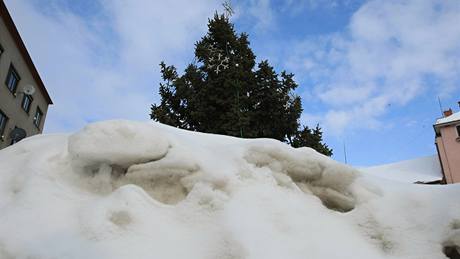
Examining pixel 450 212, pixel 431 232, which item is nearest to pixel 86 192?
pixel 431 232

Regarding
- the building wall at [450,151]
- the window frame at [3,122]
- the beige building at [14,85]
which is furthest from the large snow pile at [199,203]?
the building wall at [450,151]

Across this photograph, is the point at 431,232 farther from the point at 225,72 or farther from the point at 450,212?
the point at 225,72

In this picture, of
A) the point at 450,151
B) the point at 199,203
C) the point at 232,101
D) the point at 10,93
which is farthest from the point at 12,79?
the point at 450,151

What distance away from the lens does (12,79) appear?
18.0 metres

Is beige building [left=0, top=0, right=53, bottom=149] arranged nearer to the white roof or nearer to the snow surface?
the snow surface

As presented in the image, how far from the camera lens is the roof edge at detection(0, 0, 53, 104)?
15.9m

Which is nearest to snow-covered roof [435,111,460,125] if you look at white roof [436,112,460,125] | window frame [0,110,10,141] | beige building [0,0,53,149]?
white roof [436,112,460,125]

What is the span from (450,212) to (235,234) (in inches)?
70.5

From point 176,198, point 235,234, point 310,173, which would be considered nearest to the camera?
point 235,234

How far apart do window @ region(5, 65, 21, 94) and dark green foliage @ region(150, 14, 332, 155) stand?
905cm

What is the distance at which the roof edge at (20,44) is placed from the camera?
15.9 m

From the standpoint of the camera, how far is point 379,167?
26.2 m

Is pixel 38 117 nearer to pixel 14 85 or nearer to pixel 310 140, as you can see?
pixel 14 85

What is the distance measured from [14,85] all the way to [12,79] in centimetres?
42
